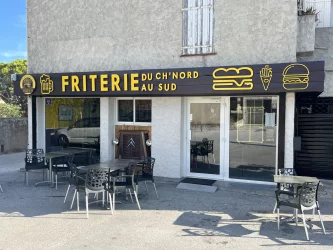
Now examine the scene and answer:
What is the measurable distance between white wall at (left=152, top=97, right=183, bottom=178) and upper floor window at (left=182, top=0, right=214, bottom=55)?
1.42 m

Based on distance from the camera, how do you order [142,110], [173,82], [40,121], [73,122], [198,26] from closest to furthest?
[173,82], [198,26], [142,110], [73,122], [40,121]

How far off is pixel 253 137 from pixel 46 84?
6.12 m

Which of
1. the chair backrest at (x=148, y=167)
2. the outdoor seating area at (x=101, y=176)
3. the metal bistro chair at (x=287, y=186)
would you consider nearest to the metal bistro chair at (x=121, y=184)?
the outdoor seating area at (x=101, y=176)

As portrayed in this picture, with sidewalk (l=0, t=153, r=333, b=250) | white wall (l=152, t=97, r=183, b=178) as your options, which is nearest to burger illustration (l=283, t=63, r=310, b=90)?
sidewalk (l=0, t=153, r=333, b=250)

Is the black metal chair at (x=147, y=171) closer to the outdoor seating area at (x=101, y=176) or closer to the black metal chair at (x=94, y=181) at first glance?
the outdoor seating area at (x=101, y=176)

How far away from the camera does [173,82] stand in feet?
25.9

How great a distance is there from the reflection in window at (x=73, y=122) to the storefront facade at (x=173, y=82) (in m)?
0.03

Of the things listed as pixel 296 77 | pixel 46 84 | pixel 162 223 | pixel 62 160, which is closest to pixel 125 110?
pixel 62 160

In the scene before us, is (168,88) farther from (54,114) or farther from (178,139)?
(54,114)

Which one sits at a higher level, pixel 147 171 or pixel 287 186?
pixel 147 171

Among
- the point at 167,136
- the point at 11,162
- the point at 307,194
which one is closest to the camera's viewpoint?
the point at 307,194

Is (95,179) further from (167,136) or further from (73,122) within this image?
(73,122)

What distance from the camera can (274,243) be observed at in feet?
15.5

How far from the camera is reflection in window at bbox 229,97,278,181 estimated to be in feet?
26.2
